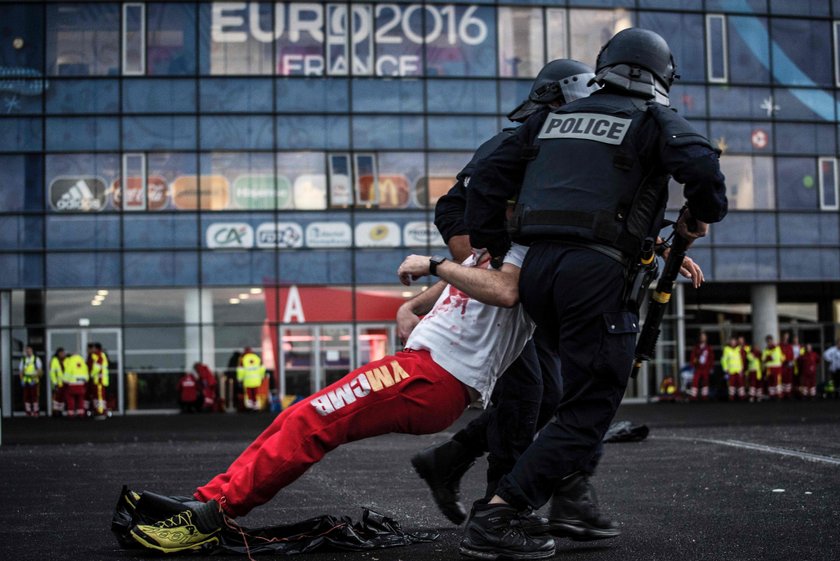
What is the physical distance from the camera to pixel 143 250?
2877cm

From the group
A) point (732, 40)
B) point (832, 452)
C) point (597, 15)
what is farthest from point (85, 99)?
point (832, 452)

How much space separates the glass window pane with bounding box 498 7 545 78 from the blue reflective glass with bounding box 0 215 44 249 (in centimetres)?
1193

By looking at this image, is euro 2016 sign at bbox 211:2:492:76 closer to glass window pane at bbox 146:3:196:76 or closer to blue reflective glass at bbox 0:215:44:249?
glass window pane at bbox 146:3:196:76

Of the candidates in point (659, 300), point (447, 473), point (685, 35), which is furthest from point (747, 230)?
point (659, 300)

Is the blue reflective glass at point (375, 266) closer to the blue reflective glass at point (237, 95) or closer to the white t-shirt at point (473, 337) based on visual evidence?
the blue reflective glass at point (237, 95)

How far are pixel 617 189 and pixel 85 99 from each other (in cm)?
2634

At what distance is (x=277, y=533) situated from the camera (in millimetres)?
4539

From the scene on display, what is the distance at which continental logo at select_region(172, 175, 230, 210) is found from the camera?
28.8m

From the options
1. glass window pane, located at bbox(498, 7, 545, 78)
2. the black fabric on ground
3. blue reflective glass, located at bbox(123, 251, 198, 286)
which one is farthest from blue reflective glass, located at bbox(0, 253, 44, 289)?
the black fabric on ground

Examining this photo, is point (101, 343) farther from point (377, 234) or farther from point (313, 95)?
point (313, 95)

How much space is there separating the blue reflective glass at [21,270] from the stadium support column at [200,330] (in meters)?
3.57

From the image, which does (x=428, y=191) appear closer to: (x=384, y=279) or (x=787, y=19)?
(x=384, y=279)

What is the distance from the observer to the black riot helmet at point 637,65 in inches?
167

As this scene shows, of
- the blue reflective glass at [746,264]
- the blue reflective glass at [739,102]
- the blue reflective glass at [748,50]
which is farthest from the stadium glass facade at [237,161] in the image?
the blue reflective glass at [746,264]
